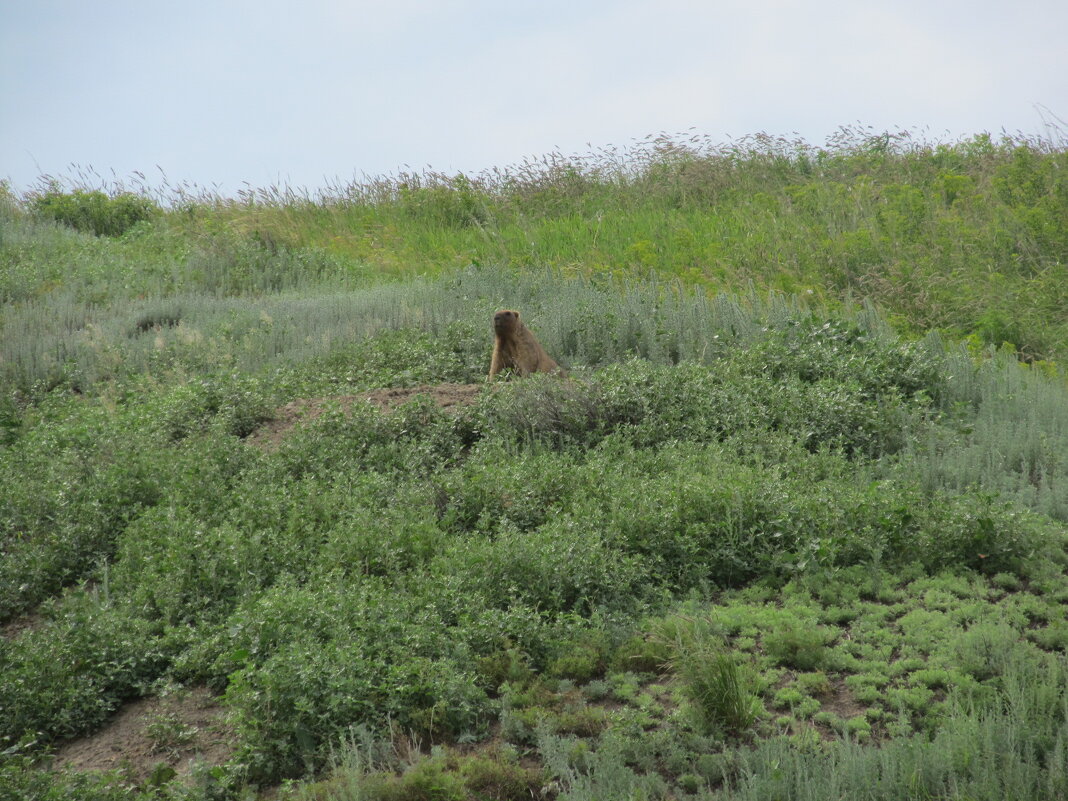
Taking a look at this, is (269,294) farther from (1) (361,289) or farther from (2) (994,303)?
(2) (994,303)

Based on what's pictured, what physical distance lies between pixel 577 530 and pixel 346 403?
304cm

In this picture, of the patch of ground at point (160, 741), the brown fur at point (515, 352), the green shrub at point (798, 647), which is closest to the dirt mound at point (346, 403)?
the brown fur at point (515, 352)

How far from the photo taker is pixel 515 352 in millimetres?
8688

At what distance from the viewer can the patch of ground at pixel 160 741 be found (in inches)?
165

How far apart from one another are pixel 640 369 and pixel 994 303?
5.08 metres

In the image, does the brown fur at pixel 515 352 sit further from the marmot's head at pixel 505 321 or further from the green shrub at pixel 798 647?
the green shrub at pixel 798 647

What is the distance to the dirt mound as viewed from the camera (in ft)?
25.2

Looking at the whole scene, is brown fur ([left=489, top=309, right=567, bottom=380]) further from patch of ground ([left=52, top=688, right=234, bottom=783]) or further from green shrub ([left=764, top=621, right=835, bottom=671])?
patch of ground ([left=52, top=688, right=234, bottom=783])

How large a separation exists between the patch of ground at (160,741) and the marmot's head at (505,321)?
4.65 meters

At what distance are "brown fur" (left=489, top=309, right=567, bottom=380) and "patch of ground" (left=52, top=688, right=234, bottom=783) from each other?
4562 mm

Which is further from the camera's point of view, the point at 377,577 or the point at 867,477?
the point at 867,477

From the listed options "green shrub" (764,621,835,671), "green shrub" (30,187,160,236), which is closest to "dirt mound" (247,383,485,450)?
"green shrub" (764,621,835,671)

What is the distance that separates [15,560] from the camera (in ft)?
19.6

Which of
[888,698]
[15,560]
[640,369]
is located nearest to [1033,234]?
[640,369]
